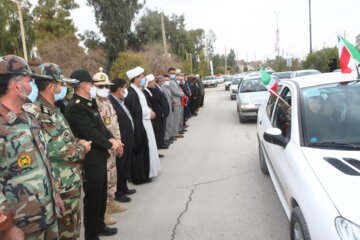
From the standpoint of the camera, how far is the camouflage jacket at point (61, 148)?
2889mm

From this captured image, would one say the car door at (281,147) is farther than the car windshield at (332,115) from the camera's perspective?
Yes

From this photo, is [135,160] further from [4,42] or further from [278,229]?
[4,42]

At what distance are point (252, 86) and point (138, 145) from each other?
26.9ft

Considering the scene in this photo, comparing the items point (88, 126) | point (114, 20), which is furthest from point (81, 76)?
point (114, 20)

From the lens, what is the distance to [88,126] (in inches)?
142

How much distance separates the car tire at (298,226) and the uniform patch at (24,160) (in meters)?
2.03

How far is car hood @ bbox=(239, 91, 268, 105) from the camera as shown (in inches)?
452

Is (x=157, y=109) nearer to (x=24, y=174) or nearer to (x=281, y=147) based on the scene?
(x=281, y=147)

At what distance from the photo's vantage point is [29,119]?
2.42 meters

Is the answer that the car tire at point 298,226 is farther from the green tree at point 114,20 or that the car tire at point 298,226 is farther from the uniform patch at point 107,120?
the green tree at point 114,20

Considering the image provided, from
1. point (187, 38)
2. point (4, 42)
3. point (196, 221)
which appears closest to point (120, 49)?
point (4, 42)

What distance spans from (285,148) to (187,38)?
158 feet

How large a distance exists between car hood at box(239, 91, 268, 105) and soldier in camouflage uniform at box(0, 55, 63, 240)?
971 cm

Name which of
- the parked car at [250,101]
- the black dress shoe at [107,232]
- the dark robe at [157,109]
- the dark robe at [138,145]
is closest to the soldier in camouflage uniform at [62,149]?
the black dress shoe at [107,232]
